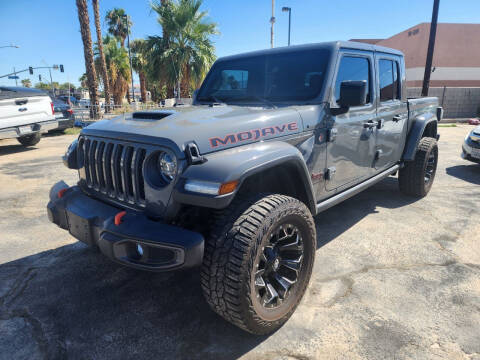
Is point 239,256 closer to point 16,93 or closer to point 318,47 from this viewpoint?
point 318,47

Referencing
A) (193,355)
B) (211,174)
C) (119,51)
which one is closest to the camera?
(211,174)

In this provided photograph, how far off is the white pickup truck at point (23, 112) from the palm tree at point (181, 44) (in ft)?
33.8

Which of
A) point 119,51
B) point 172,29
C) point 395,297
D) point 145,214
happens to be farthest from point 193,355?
point 119,51

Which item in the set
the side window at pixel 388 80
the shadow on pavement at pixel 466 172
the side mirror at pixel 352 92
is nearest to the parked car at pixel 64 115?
the side window at pixel 388 80

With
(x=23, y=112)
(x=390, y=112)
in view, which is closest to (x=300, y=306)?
(x=390, y=112)

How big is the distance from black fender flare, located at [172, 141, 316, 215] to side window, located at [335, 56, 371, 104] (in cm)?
107

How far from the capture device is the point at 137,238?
1.84m

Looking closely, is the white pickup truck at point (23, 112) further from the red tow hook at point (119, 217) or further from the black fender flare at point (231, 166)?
the black fender flare at point (231, 166)

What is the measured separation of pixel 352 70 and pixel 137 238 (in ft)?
8.30

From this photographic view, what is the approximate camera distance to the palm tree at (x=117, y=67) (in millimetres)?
28536

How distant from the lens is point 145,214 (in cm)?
208

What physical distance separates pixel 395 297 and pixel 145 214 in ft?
6.42

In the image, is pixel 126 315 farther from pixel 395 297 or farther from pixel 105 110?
pixel 105 110

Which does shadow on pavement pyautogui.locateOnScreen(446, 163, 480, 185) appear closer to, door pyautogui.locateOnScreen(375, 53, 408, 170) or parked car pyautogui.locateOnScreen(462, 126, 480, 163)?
parked car pyautogui.locateOnScreen(462, 126, 480, 163)
